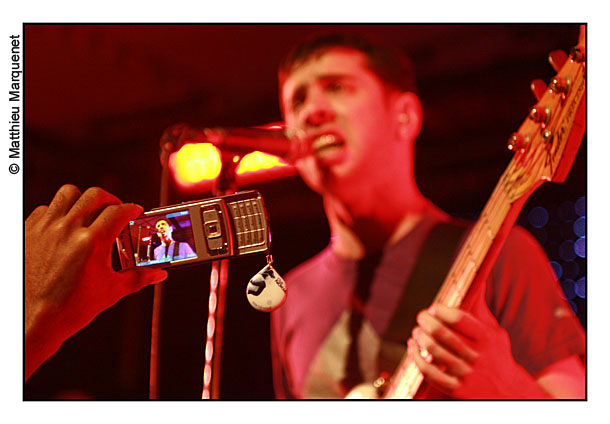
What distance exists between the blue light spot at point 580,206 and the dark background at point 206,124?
13 mm

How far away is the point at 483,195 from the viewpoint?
4.44ft

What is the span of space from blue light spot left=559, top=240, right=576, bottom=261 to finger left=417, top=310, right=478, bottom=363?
1.05 ft

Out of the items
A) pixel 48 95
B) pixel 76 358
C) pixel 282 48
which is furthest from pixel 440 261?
pixel 48 95

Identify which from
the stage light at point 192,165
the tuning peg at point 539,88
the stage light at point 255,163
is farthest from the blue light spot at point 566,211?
the stage light at point 192,165

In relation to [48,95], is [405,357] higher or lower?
lower

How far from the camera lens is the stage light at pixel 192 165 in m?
1.43

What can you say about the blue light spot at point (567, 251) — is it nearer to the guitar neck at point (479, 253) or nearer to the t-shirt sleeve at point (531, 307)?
the t-shirt sleeve at point (531, 307)

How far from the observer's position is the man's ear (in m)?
1.43

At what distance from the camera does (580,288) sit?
1272 millimetres

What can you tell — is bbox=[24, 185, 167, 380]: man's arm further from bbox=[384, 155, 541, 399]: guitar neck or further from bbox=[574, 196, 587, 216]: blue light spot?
bbox=[574, 196, 587, 216]: blue light spot

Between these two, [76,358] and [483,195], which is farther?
[76,358]
